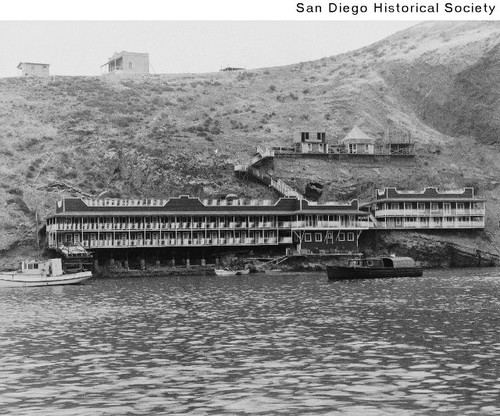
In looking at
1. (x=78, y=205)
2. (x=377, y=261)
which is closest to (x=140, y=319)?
(x=377, y=261)

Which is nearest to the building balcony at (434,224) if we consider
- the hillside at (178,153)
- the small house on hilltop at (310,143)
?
the hillside at (178,153)

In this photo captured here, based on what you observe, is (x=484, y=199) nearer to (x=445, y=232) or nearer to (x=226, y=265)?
(x=445, y=232)

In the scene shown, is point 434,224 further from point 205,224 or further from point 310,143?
point 205,224

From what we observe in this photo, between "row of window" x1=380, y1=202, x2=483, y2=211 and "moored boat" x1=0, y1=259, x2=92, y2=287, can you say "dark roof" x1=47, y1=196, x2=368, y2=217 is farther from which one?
"moored boat" x1=0, y1=259, x2=92, y2=287

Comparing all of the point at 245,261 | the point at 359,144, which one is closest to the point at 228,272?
the point at 245,261

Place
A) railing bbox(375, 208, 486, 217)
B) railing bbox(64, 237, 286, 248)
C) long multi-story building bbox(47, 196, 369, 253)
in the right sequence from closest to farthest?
long multi-story building bbox(47, 196, 369, 253) → railing bbox(64, 237, 286, 248) → railing bbox(375, 208, 486, 217)

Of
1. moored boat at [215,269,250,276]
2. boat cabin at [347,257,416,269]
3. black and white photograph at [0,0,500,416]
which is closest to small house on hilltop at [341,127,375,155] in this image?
black and white photograph at [0,0,500,416]
